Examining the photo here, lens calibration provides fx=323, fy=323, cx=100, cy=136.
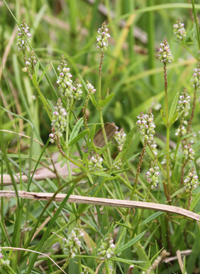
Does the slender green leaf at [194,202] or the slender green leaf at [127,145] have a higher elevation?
the slender green leaf at [127,145]

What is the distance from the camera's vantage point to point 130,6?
5.71 feet

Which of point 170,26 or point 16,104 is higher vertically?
point 170,26

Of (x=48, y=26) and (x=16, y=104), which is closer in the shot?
(x=16, y=104)

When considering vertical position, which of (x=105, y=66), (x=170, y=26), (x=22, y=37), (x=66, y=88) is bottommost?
(x=66, y=88)

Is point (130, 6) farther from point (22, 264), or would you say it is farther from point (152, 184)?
point (22, 264)

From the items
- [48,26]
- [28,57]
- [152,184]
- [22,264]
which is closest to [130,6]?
[48,26]

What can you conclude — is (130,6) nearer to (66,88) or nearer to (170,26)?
(170,26)

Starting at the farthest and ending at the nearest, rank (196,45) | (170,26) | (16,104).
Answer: (170,26) → (16,104) → (196,45)

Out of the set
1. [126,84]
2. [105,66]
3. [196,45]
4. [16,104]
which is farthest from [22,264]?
[105,66]

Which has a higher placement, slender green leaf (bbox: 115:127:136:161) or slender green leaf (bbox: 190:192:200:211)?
slender green leaf (bbox: 115:127:136:161)

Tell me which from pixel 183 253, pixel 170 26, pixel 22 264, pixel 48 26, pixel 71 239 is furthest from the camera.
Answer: pixel 170 26

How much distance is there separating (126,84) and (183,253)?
43.9 inches

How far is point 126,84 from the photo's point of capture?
182cm

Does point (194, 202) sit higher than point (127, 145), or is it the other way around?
point (127, 145)
